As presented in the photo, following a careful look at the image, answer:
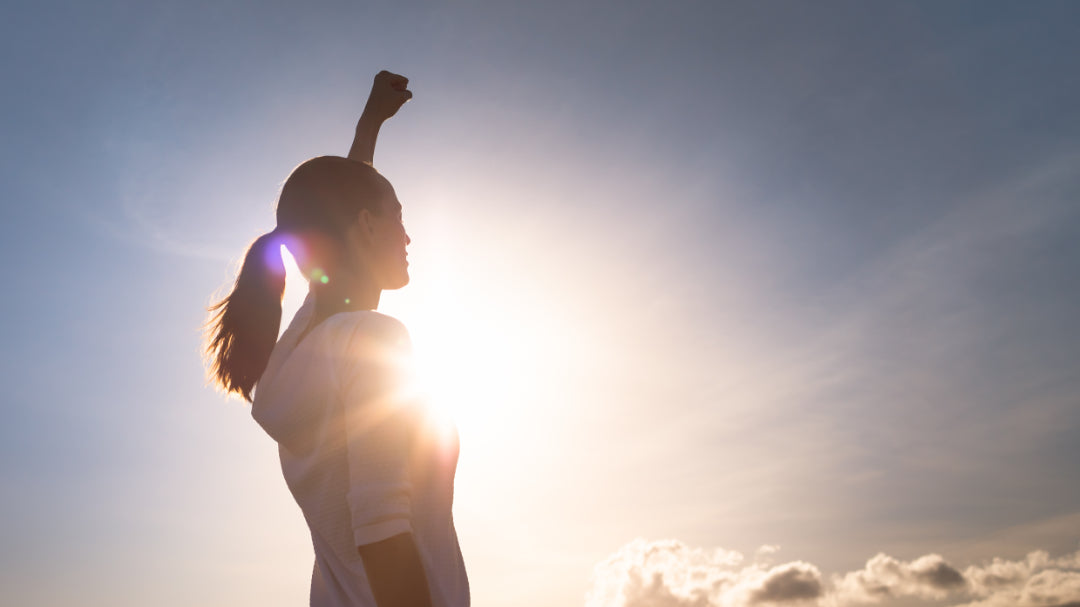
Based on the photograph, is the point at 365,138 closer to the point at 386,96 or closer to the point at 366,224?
the point at 386,96

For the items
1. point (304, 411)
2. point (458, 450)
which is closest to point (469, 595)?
point (458, 450)

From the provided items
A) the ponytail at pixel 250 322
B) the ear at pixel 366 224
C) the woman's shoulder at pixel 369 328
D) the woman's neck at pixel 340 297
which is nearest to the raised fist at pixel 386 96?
the ponytail at pixel 250 322

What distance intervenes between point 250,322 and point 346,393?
3.95 feet

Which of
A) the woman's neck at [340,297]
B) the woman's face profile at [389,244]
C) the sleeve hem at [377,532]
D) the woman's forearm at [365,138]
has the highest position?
the woman's forearm at [365,138]

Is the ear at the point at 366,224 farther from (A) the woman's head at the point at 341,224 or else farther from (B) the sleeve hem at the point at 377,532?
(B) the sleeve hem at the point at 377,532

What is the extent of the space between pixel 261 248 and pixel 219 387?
865 millimetres

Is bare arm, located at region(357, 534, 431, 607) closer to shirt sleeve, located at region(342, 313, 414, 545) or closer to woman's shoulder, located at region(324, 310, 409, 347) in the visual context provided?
shirt sleeve, located at region(342, 313, 414, 545)

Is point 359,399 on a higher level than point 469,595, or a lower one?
higher

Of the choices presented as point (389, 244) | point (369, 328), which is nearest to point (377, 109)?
point (389, 244)

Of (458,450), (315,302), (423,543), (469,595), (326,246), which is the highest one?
(326,246)

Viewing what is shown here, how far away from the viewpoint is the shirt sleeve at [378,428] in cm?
233

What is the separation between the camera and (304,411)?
2.88 metres

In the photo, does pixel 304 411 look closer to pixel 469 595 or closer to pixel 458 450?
pixel 458 450

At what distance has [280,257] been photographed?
3.58 meters
